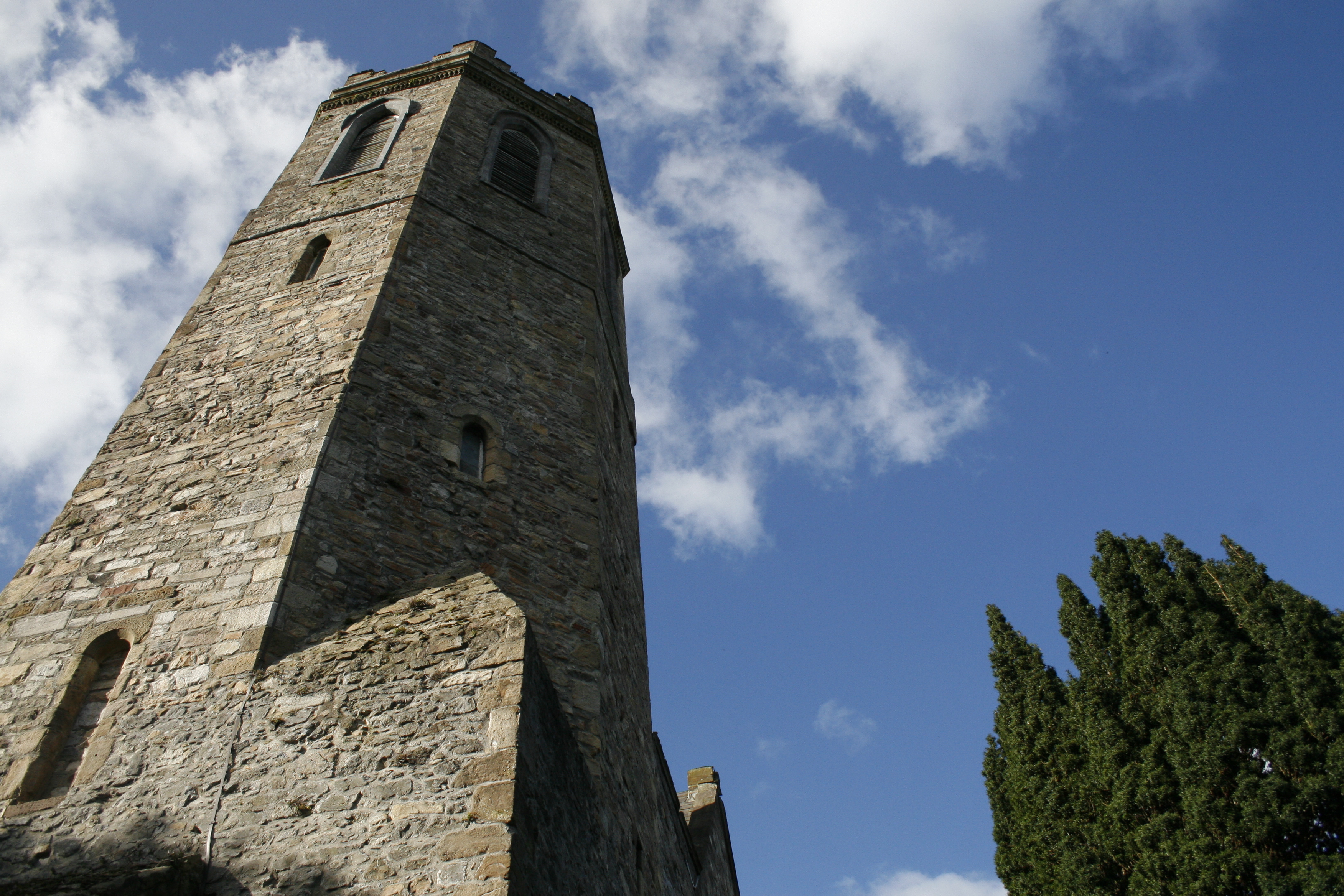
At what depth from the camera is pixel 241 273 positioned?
32.5 ft

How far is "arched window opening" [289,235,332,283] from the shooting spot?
378 inches

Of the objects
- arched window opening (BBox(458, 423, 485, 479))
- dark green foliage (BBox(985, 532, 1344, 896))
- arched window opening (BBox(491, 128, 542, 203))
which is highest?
arched window opening (BBox(491, 128, 542, 203))

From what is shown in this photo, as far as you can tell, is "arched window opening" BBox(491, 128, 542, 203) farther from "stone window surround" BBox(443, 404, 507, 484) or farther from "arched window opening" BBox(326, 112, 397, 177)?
"stone window surround" BBox(443, 404, 507, 484)

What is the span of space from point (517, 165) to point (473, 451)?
21.2 feet

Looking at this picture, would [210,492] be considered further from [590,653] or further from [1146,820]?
[1146,820]

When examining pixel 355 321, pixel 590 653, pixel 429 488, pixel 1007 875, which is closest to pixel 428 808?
pixel 590 653

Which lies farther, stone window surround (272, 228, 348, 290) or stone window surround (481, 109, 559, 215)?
stone window surround (481, 109, 559, 215)

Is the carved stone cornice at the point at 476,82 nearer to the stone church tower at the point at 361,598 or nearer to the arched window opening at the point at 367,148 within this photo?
the arched window opening at the point at 367,148

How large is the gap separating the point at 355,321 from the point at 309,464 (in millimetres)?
2062

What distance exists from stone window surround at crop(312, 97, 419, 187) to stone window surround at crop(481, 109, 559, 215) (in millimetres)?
1180

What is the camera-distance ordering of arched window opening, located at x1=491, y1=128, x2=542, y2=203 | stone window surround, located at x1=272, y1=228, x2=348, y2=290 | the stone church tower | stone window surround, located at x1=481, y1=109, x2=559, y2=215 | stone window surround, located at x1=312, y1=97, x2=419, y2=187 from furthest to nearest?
arched window opening, located at x1=491, y1=128, x2=542, y2=203
stone window surround, located at x1=481, y1=109, x2=559, y2=215
stone window surround, located at x1=312, y1=97, x2=419, y2=187
stone window surround, located at x1=272, y1=228, x2=348, y2=290
the stone church tower

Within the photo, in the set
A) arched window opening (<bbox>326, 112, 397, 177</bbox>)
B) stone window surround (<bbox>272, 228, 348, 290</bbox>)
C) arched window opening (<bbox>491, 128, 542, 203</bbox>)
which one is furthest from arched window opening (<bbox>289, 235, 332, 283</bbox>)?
arched window opening (<bbox>491, 128, 542, 203</bbox>)

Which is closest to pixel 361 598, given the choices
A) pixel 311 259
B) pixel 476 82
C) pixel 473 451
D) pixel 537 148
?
pixel 473 451

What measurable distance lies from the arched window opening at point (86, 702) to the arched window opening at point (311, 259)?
470cm
